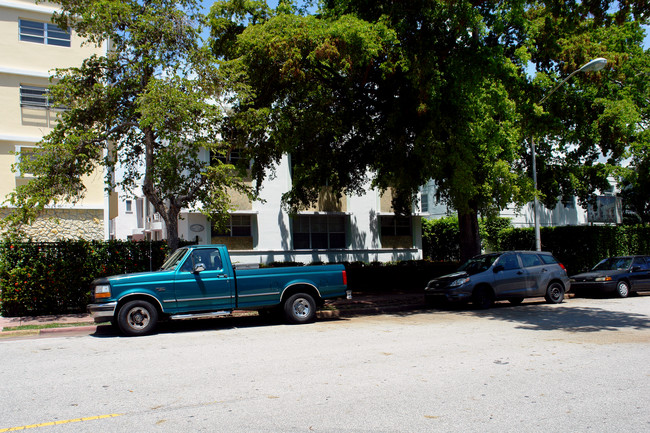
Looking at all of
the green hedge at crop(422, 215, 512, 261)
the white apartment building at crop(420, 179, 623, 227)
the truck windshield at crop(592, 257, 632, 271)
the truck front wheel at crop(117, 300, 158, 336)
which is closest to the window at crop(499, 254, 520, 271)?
the truck windshield at crop(592, 257, 632, 271)

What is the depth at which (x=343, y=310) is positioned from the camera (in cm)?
1474

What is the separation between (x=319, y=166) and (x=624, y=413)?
14.8m

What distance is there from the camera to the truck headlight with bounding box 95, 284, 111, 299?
10.6m

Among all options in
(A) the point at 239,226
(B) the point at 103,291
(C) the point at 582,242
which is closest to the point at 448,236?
(C) the point at 582,242

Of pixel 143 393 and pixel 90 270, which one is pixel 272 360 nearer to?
pixel 143 393

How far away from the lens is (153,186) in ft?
45.6

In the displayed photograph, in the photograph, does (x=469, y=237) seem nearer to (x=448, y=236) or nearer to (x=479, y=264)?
(x=479, y=264)

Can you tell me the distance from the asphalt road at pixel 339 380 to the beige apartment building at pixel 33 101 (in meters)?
8.24

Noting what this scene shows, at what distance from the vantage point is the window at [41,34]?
18672 millimetres

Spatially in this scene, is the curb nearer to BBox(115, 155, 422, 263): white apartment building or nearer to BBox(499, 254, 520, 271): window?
BBox(499, 254, 520, 271): window

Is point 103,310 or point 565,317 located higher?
point 103,310

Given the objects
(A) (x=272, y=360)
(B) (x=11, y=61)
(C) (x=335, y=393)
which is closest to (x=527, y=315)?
(A) (x=272, y=360)

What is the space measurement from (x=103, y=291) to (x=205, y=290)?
6.86 ft

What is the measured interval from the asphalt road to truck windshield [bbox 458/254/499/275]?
3.65 meters
